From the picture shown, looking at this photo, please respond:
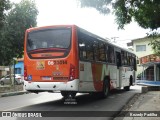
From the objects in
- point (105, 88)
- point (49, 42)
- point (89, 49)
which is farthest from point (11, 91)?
point (49, 42)

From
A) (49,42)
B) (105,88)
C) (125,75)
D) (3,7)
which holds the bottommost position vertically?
(105,88)

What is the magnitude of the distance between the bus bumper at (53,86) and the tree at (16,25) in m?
15.3

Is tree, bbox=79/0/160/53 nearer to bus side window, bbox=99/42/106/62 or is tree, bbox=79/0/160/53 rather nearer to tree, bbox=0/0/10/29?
bus side window, bbox=99/42/106/62

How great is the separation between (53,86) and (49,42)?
1795mm

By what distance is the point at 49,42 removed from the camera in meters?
14.3

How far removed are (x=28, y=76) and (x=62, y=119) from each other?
165 inches

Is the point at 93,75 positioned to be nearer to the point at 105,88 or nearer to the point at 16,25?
the point at 105,88

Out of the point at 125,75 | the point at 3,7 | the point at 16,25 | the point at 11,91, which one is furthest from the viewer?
the point at 16,25

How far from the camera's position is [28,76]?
47.5ft

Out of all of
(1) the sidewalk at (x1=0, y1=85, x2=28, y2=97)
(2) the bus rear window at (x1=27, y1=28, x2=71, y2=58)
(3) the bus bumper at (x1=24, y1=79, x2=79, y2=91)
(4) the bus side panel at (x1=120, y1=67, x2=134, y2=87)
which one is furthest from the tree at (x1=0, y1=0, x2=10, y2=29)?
(3) the bus bumper at (x1=24, y1=79, x2=79, y2=91)

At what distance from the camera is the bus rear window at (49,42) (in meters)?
14.0

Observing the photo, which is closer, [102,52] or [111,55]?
[102,52]

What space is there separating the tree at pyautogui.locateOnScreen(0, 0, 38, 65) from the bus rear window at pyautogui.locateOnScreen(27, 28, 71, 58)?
1467 centimetres

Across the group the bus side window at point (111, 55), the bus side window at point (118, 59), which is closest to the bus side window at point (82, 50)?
the bus side window at point (111, 55)
